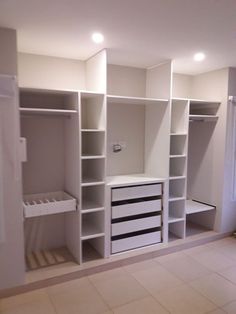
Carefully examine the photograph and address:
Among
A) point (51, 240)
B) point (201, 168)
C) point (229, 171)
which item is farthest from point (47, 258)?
point (229, 171)

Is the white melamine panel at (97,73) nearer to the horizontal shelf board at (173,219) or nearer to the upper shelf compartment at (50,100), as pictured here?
the upper shelf compartment at (50,100)

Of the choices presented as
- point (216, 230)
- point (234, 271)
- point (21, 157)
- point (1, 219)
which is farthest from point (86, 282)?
point (216, 230)

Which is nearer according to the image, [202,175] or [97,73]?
[97,73]

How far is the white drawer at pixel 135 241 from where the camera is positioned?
9.45ft

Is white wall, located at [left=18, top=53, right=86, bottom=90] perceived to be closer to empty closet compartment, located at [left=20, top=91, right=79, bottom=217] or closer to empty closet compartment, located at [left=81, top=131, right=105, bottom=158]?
empty closet compartment, located at [left=20, top=91, right=79, bottom=217]

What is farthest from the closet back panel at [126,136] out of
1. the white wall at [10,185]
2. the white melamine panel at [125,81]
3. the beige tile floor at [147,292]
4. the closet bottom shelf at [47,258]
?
the white wall at [10,185]

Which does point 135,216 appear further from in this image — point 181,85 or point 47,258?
point 181,85

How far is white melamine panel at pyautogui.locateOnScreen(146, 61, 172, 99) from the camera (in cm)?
301

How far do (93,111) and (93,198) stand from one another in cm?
100

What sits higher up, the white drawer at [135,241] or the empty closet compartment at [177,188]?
the empty closet compartment at [177,188]

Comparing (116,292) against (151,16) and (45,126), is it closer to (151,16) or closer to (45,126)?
(45,126)

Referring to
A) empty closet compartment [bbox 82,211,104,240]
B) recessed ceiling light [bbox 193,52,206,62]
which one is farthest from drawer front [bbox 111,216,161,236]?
recessed ceiling light [bbox 193,52,206,62]

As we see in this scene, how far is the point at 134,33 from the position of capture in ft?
7.25

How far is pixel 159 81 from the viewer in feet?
10.5
